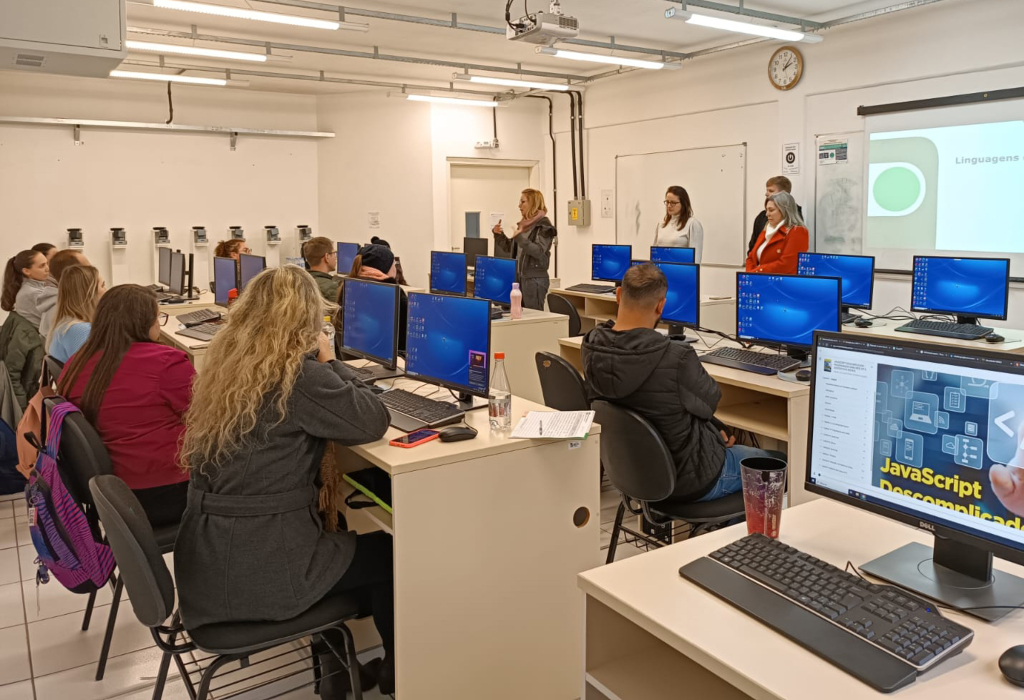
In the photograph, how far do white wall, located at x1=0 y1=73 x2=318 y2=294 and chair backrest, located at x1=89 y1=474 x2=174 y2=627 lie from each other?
22.9ft

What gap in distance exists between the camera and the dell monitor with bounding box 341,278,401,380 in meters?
2.94

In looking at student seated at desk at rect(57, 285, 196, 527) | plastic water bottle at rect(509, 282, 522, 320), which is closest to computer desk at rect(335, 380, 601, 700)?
student seated at desk at rect(57, 285, 196, 527)

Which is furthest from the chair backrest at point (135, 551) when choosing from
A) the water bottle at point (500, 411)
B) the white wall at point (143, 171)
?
the white wall at point (143, 171)

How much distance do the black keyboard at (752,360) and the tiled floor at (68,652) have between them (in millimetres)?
926

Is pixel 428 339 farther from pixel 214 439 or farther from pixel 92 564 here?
pixel 92 564

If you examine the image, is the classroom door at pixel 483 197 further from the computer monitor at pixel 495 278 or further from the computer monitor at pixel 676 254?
the computer monitor at pixel 495 278

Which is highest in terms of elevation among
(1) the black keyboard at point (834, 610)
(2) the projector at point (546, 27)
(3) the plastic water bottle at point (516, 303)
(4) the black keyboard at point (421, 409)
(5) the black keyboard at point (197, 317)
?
(2) the projector at point (546, 27)

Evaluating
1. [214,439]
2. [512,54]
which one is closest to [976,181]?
[512,54]

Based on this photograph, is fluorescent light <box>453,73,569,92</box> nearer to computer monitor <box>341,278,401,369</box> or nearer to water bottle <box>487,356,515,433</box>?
computer monitor <box>341,278,401,369</box>

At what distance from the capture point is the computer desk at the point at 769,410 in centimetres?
302

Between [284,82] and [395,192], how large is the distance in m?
1.65

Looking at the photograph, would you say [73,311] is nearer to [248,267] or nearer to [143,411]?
[143,411]

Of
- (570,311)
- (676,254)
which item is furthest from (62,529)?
(676,254)

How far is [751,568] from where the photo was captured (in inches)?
57.6
